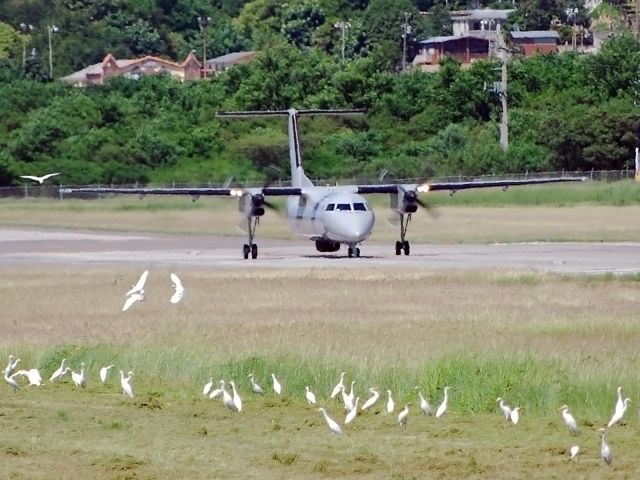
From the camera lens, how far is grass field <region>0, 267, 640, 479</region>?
45.8 ft

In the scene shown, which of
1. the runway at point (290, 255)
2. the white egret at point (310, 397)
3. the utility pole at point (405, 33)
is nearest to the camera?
the white egret at point (310, 397)

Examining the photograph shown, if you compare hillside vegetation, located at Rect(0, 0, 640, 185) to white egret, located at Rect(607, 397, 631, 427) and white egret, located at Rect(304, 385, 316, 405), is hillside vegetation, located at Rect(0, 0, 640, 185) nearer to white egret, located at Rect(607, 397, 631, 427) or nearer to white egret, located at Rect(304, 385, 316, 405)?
white egret, located at Rect(304, 385, 316, 405)

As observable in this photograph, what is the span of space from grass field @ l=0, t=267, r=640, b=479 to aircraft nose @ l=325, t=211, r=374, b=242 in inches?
445

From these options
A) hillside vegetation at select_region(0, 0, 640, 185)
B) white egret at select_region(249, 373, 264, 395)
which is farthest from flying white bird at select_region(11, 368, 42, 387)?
hillside vegetation at select_region(0, 0, 640, 185)

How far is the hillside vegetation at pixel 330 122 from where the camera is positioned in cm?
8462

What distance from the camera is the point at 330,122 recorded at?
95438 mm

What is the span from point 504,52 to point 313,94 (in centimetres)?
2106

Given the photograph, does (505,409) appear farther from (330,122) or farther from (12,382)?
(330,122)

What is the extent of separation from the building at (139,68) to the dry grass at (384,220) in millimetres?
75466

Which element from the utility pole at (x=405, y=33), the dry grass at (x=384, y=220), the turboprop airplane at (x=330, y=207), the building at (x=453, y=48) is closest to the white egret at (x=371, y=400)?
the turboprop airplane at (x=330, y=207)

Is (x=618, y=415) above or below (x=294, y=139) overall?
below

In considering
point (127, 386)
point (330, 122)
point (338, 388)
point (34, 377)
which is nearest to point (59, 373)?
point (34, 377)

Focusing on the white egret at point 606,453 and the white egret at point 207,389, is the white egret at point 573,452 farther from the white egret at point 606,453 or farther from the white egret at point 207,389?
the white egret at point 207,389

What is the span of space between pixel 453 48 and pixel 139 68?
2901cm
